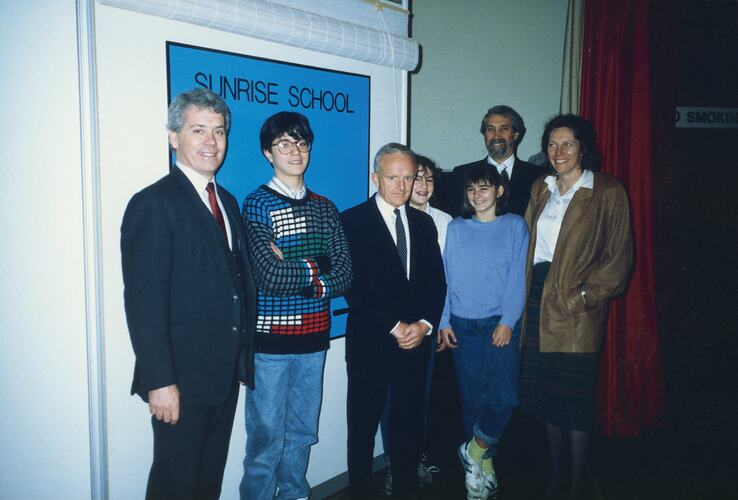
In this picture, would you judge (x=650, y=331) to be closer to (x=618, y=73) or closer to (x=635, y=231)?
(x=635, y=231)

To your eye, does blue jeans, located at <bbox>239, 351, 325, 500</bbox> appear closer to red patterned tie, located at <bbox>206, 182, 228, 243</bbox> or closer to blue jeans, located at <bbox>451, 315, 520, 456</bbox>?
red patterned tie, located at <bbox>206, 182, 228, 243</bbox>

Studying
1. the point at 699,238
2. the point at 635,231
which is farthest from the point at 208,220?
the point at 699,238

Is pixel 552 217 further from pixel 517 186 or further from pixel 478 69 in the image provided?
pixel 478 69

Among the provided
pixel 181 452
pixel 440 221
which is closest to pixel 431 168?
pixel 440 221

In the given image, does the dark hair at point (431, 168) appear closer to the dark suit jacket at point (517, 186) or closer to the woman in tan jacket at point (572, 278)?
the dark suit jacket at point (517, 186)

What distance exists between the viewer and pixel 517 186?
2834 mm

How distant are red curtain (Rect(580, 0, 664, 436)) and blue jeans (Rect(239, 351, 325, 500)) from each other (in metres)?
2.17

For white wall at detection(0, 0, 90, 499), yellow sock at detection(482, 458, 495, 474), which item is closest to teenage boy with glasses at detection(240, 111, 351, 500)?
white wall at detection(0, 0, 90, 499)

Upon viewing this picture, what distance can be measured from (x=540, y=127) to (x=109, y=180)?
3.54 metres

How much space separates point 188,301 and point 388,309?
2.74 feet

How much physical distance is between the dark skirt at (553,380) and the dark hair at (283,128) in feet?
4.11

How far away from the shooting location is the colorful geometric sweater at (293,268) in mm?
1782

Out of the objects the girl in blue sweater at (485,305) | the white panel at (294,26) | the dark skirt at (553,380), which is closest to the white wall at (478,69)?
the white panel at (294,26)

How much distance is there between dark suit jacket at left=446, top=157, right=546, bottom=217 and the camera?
276 centimetres
